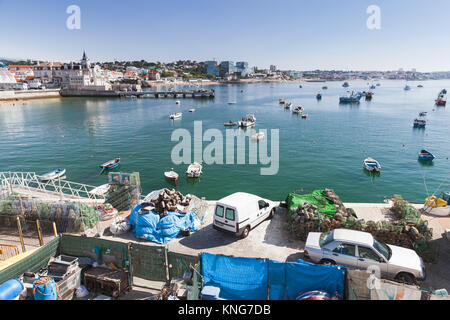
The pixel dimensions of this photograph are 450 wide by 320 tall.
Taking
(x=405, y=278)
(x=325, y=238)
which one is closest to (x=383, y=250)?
(x=405, y=278)

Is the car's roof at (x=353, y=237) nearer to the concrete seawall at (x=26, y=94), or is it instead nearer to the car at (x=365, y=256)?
the car at (x=365, y=256)

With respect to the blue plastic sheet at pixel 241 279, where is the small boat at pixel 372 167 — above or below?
below

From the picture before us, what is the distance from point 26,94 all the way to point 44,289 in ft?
506

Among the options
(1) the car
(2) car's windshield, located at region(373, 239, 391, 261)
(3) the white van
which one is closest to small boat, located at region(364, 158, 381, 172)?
(3) the white van

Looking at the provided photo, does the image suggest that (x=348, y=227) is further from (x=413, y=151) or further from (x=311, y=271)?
(x=413, y=151)

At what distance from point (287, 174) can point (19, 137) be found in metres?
57.8

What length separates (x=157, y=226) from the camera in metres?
14.2

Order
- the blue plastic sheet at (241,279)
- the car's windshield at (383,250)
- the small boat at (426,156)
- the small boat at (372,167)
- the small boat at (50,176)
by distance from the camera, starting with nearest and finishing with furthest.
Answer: the blue plastic sheet at (241,279) → the car's windshield at (383,250) → the small boat at (50,176) → the small boat at (372,167) → the small boat at (426,156)

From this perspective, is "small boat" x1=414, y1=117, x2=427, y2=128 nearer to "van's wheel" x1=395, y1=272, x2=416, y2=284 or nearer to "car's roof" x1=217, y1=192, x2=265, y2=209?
"car's roof" x1=217, y1=192, x2=265, y2=209

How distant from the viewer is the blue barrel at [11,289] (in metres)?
8.73

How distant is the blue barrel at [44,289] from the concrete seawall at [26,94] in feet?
473

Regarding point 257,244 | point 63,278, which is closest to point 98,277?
point 63,278

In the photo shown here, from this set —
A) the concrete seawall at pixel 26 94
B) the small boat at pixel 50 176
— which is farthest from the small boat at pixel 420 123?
the concrete seawall at pixel 26 94
